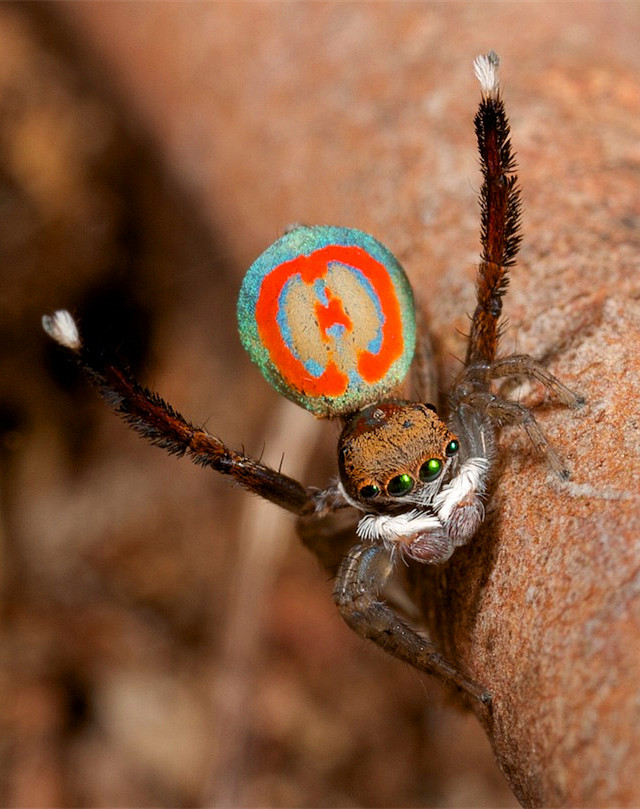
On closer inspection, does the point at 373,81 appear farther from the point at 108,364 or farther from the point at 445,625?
the point at 445,625

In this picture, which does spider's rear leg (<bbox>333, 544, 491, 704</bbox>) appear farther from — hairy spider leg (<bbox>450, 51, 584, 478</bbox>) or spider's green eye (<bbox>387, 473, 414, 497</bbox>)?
hairy spider leg (<bbox>450, 51, 584, 478</bbox>)

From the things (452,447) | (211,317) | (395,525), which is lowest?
(395,525)

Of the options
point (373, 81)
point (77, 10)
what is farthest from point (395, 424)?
point (77, 10)

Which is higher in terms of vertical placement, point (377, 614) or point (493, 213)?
point (493, 213)

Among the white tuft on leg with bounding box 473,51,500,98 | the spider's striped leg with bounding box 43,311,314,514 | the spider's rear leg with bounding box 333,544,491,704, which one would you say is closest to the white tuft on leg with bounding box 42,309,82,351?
the spider's striped leg with bounding box 43,311,314,514

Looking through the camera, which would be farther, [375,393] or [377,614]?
[375,393]

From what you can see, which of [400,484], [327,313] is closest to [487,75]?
[327,313]

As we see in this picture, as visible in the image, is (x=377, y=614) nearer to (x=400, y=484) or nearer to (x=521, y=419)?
(x=400, y=484)
